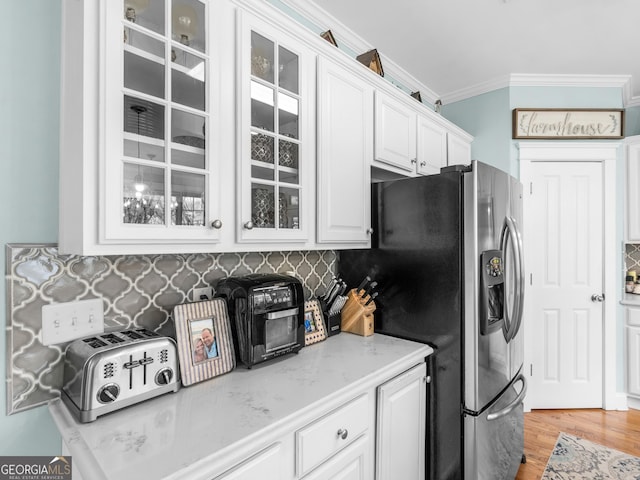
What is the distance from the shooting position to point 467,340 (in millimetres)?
1565

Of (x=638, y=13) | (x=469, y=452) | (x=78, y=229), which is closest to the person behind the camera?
(x=78, y=229)

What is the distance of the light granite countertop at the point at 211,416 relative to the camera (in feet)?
2.69

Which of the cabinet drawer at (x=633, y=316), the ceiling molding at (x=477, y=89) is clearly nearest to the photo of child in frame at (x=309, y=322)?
the ceiling molding at (x=477, y=89)

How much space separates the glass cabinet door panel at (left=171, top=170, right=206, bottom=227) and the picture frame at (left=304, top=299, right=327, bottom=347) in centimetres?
77

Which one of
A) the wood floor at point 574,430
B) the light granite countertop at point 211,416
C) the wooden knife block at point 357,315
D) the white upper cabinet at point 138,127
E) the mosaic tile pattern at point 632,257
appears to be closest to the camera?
the light granite countertop at point 211,416

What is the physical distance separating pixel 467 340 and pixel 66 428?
1478 mm

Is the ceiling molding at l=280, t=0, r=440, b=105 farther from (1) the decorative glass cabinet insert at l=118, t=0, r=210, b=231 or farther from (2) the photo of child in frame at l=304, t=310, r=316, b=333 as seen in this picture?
(2) the photo of child in frame at l=304, t=310, r=316, b=333

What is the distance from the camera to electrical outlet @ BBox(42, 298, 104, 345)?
1090mm

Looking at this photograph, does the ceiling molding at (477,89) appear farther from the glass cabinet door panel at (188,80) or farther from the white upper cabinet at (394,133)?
the glass cabinet door panel at (188,80)

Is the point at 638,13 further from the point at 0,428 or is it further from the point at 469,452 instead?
the point at 0,428

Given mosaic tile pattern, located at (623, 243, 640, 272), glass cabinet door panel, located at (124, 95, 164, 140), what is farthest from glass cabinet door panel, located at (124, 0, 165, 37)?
mosaic tile pattern, located at (623, 243, 640, 272)

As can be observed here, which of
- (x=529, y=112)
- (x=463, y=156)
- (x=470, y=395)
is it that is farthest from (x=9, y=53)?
(x=529, y=112)

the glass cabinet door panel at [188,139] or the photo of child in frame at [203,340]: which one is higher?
the glass cabinet door panel at [188,139]

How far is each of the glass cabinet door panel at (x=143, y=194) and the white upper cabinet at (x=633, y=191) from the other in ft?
11.9
